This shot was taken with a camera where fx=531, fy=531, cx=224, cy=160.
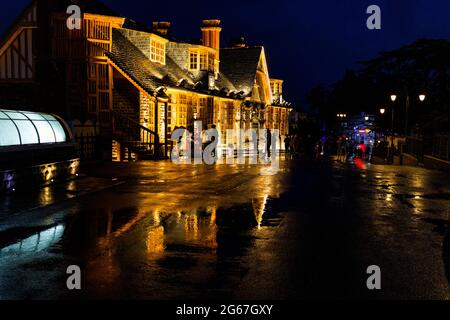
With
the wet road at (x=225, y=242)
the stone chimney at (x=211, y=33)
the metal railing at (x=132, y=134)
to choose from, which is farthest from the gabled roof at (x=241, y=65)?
the wet road at (x=225, y=242)

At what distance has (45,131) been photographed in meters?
17.6

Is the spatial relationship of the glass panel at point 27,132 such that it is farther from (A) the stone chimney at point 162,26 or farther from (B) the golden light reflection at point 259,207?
(A) the stone chimney at point 162,26

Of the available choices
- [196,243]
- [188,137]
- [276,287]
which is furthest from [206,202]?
[188,137]

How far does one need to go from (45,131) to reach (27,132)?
131 cm

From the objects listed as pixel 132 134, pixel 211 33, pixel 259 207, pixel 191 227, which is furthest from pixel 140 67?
pixel 191 227

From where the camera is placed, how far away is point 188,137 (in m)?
33.4

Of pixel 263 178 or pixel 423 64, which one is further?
pixel 423 64

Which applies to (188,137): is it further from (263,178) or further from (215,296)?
(215,296)

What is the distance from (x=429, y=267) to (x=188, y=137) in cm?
2675

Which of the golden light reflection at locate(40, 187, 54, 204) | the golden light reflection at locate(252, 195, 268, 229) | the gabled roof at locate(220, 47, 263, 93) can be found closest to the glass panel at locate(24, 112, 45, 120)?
the golden light reflection at locate(40, 187, 54, 204)

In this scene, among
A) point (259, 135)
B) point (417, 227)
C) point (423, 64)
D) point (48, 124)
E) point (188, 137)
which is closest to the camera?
point (417, 227)

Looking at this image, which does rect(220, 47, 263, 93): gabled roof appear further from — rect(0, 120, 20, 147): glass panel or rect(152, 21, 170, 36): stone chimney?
rect(0, 120, 20, 147): glass panel

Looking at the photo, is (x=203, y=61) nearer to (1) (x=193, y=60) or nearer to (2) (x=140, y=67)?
(1) (x=193, y=60)

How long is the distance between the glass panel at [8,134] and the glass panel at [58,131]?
2.67m
